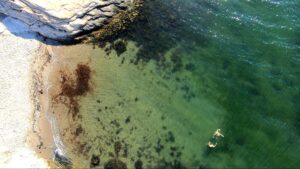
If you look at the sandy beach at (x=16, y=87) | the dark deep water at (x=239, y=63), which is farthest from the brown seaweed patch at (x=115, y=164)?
the dark deep water at (x=239, y=63)

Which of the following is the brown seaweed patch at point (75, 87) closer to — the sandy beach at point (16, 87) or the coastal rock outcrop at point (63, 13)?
the sandy beach at point (16, 87)

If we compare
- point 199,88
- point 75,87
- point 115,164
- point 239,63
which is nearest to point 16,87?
point 75,87

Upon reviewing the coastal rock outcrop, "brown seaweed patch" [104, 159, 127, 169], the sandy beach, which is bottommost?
"brown seaweed patch" [104, 159, 127, 169]

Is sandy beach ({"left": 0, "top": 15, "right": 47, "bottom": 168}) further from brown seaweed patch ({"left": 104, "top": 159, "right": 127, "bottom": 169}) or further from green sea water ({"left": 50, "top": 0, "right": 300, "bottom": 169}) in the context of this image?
brown seaweed patch ({"left": 104, "top": 159, "right": 127, "bottom": 169})

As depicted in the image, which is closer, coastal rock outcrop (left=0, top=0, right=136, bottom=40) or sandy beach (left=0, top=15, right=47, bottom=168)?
coastal rock outcrop (left=0, top=0, right=136, bottom=40)

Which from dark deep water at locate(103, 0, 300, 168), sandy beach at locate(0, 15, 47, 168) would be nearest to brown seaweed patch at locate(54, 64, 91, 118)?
sandy beach at locate(0, 15, 47, 168)

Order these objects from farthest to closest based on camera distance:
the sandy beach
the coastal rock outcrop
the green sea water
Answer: the sandy beach < the coastal rock outcrop < the green sea water

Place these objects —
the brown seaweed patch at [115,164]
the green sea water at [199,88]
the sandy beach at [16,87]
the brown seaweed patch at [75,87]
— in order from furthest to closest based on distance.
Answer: the brown seaweed patch at [75,87]
the sandy beach at [16,87]
the brown seaweed patch at [115,164]
the green sea water at [199,88]

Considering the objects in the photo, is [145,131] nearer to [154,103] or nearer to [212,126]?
[154,103]
